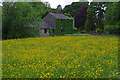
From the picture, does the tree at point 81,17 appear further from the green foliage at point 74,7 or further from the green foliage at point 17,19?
the green foliage at point 17,19

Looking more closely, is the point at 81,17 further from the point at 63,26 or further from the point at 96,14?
the point at 63,26

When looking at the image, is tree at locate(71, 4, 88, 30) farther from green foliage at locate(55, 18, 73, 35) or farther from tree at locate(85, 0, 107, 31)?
green foliage at locate(55, 18, 73, 35)

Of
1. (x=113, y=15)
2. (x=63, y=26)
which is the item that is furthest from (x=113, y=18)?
(x=63, y=26)

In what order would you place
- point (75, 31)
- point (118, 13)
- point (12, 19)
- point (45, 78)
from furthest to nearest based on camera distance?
point (75, 31)
point (118, 13)
point (12, 19)
point (45, 78)

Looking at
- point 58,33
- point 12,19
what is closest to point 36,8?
point 12,19

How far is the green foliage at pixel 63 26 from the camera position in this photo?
38.1 meters

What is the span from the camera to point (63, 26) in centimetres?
3838

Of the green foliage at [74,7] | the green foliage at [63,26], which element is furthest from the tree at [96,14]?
the green foliage at [74,7]

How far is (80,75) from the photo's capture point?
548 cm

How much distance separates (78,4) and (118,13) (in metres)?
25.6

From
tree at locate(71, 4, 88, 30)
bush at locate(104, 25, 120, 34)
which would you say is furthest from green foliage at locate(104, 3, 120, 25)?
tree at locate(71, 4, 88, 30)

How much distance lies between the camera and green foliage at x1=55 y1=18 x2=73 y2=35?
1499 inches

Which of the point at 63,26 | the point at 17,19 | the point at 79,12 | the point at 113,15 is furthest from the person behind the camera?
the point at 79,12

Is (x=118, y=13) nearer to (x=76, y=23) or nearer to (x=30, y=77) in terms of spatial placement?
(x=76, y=23)
